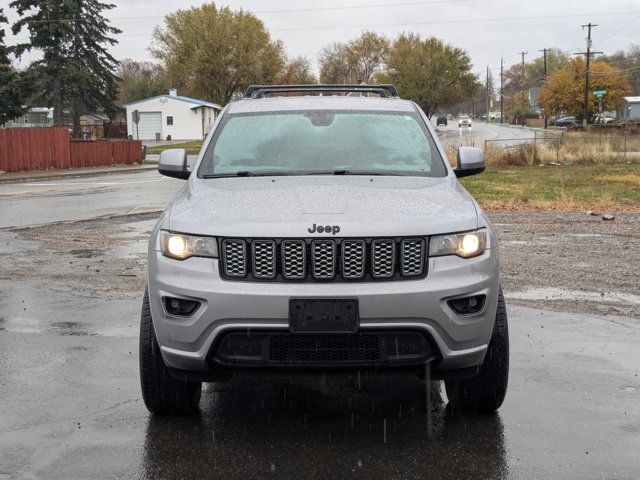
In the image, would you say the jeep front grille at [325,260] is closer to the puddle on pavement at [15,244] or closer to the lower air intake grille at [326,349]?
the lower air intake grille at [326,349]

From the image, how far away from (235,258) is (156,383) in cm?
89

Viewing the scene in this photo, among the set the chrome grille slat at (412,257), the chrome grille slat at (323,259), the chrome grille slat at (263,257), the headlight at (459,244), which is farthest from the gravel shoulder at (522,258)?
the chrome grille slat at (263,257)

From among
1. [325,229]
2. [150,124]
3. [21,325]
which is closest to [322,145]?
[325,229]

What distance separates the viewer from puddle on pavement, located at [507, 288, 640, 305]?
787cm

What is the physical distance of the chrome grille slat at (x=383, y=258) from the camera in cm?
407

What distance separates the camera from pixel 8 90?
36.9 m

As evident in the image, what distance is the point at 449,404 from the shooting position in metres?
4.84

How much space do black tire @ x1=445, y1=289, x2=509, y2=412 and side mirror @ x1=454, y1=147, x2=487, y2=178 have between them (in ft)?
4.20

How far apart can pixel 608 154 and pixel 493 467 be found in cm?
3300

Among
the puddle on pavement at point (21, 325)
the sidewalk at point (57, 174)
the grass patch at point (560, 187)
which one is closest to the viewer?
the puddle on pavement at point (21, 325)

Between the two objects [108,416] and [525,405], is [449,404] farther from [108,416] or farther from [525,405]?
[108,416]

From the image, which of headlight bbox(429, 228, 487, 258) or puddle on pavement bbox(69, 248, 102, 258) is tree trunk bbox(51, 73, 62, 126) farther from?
headlight bbox(429, 228, 487, 258)

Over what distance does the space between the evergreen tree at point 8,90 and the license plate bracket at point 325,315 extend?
35689 mm

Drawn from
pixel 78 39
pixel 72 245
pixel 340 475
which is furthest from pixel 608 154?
pixel 78 39
